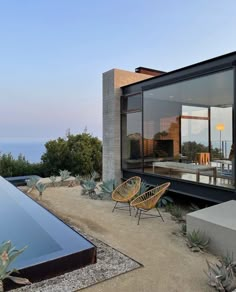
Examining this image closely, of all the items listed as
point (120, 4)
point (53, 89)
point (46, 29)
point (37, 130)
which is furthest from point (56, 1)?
point (37, 130)

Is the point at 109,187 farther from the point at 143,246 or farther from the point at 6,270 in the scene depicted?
the point at 6,270

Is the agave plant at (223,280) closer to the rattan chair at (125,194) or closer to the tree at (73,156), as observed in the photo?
the rattan chair at (125,194)

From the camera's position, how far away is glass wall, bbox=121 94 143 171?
7859mm

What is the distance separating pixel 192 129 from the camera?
9.00 m

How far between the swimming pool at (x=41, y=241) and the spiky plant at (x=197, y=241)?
5.03 feet

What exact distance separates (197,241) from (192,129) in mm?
5830

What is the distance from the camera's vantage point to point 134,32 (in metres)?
10.0

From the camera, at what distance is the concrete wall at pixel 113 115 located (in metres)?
8.41

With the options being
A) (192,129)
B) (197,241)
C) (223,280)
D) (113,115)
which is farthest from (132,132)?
(223,280)

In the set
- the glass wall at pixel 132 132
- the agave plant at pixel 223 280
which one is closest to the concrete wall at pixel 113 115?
the glass wall at pixel 132 132

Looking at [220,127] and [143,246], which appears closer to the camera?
[143,246]

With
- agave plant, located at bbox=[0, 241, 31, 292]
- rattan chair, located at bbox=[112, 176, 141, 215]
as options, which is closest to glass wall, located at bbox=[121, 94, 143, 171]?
rattan chair, located at bbox=[112, 176, 141, 215]

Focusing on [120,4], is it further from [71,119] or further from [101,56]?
[71,119]

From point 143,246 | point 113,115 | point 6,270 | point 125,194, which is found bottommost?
point 143,246
